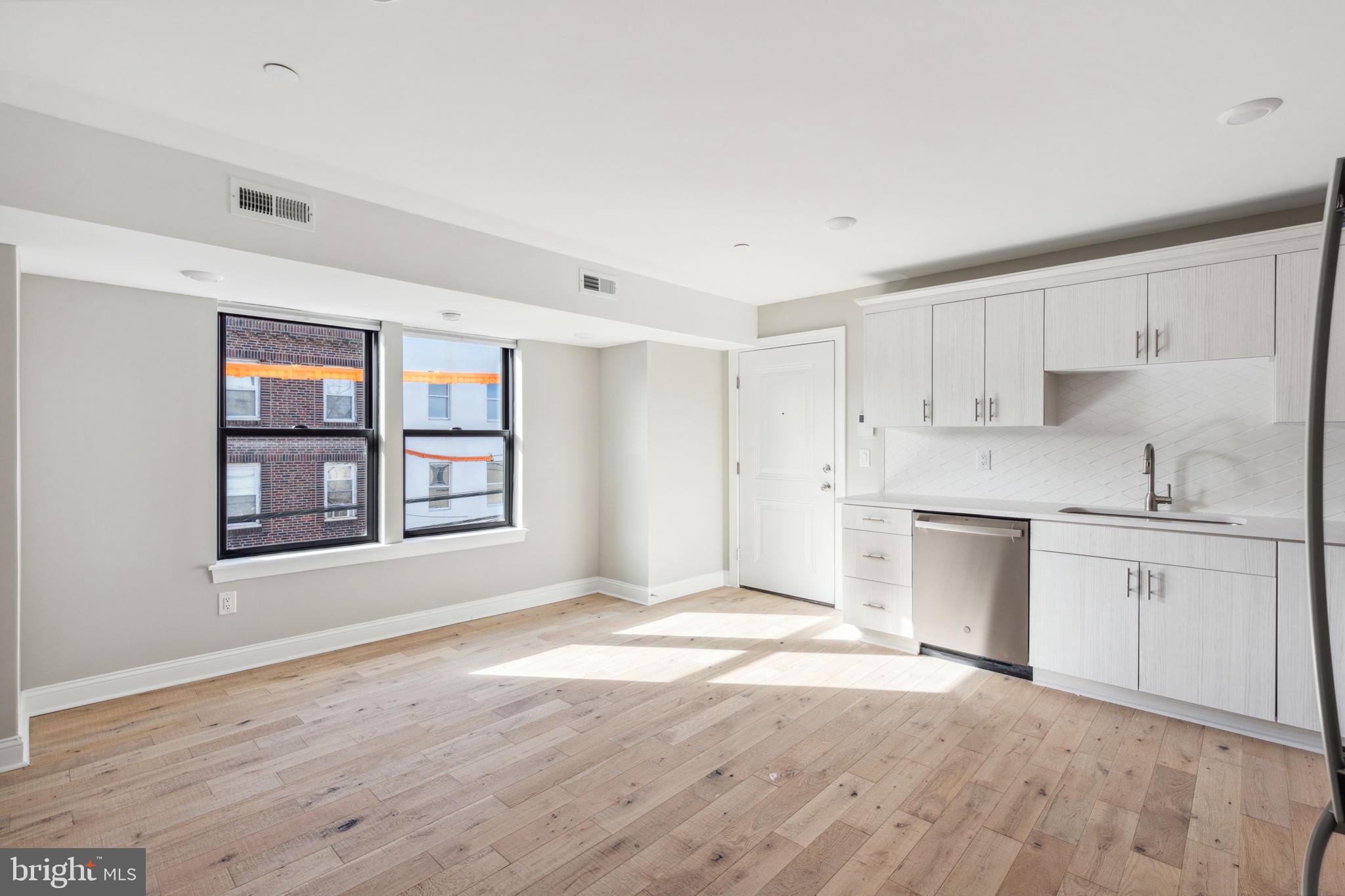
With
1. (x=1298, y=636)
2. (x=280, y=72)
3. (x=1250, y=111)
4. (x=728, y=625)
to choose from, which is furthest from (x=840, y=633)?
(x=280, y=72)

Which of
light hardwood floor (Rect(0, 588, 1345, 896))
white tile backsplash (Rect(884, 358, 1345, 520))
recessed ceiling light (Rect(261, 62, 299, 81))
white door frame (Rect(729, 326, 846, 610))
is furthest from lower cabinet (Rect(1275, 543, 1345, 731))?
recessed ceiling light (Rect(261, 62, 299, 81))

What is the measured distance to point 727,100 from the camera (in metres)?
2.32

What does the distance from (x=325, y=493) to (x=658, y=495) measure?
238 centimetres

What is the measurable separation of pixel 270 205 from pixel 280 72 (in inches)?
33.8

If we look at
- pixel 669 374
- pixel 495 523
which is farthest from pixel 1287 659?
pixel 495 523

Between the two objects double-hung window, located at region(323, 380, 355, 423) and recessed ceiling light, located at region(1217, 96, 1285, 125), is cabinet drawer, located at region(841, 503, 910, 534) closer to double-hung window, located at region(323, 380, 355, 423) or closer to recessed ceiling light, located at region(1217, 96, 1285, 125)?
recessed ceiling light, located at region(1217, 96, 1285, 125)

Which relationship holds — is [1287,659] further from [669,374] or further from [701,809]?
[669,374]

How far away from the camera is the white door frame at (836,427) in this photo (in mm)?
5008

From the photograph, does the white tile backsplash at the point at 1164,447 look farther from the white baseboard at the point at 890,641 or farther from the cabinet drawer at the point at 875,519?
the white baseboard at the point at 890,641

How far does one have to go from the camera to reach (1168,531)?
3146 mm

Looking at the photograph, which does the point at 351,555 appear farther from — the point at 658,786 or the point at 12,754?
the point at 658,786

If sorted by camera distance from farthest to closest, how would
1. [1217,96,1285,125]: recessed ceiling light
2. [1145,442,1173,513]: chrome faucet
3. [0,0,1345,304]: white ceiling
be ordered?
[1145,442,1173,513]: chrome faucet
[1217,96,1285,125]: recessed ceiling light
[0,0,1345,304]: white ceiling

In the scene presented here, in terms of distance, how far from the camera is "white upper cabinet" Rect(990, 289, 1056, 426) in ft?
12.4

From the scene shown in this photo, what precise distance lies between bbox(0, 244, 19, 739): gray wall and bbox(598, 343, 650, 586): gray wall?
3.55 metres
